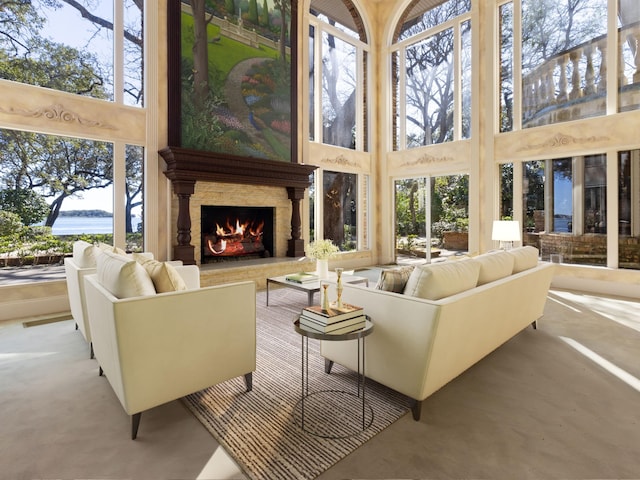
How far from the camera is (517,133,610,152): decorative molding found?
17.2 feet

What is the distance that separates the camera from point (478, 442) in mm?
1775

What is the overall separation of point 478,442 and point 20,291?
476 cm

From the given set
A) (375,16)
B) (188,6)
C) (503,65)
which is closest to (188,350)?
(188,6)

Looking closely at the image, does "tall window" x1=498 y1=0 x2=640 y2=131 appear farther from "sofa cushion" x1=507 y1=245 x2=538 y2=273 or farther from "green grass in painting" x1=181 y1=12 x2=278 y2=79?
"green grass in painting" x1=181 y1=12 x2=278 y2=79

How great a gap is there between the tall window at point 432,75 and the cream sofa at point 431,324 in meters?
5.10

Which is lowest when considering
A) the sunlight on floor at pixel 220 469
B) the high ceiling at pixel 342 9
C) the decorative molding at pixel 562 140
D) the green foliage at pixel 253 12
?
the sunlight on floor at pixel 220 469

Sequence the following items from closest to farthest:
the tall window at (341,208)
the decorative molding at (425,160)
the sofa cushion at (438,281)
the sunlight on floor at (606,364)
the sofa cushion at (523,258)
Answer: the sofa cushion at (438,281) → the sunlight on floor at (606,364) → the sofa cushion at (523,258) → the decorative molding at (425,160) → the tall window at (341,208)

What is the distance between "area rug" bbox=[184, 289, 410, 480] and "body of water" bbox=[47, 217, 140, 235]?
318 centimetres

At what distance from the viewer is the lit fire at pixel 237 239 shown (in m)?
5.82

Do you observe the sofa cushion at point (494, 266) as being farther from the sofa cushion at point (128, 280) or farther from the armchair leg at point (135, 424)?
the armchair leg at point (135, 424)

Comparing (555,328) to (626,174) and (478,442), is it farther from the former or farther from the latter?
(626,174)

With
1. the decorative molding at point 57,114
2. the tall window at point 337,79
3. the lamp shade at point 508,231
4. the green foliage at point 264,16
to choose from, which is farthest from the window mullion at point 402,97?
the decorative molding at point 57,114

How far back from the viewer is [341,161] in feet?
24.3

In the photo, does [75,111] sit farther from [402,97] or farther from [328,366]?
[402,97]
